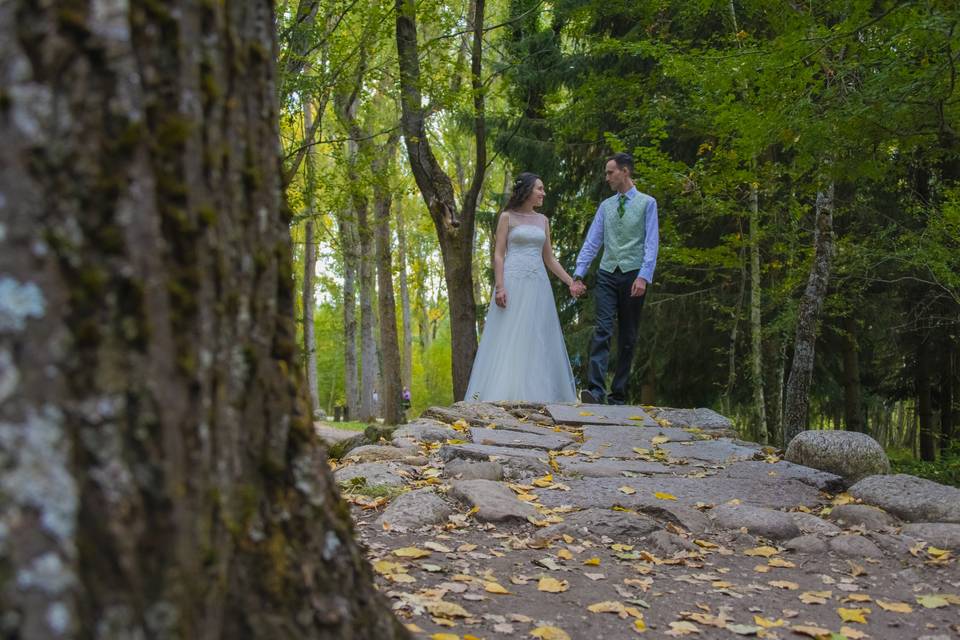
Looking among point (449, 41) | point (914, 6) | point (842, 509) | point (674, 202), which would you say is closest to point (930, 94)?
point (914, 6)

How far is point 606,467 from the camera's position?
5.49 metres

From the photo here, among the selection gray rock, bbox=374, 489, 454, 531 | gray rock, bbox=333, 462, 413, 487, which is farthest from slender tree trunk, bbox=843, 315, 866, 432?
gray rock, bbox=374, 489, 454, 531

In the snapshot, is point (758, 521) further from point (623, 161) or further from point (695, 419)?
point (623, 161)

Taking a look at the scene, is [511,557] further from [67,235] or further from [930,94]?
[930,94]

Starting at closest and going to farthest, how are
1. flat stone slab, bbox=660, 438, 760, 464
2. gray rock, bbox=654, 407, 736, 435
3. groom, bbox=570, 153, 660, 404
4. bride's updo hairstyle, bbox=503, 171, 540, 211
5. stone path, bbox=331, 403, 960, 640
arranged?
stone path, bbox=331, 403, 960, 640, flat stone slab, bbox=660, 438, 760, 464, gray rock, bbox=654, 407, 736, 435, groom, bbox=570, 153, 660, 404, bride's updo hairstyle, bbox=503, 171, 540, 211

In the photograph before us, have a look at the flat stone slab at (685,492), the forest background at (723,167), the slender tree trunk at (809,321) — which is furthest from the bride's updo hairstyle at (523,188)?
the flat stone slab at (685,492)

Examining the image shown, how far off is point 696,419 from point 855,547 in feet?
13.0

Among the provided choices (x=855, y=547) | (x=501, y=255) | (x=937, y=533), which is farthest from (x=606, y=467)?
(x=501, y=255)

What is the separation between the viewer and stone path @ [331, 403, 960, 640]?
295 centimetres

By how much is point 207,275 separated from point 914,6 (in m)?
5.44

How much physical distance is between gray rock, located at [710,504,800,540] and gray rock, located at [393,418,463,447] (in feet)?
7.50

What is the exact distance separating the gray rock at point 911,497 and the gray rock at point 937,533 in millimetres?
145

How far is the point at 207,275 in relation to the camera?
57.0 inches

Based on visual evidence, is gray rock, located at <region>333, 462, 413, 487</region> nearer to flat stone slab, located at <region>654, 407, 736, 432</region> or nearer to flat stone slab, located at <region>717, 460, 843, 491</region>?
flat stone slab, located at <region>717, 460, 843, 491</region>
